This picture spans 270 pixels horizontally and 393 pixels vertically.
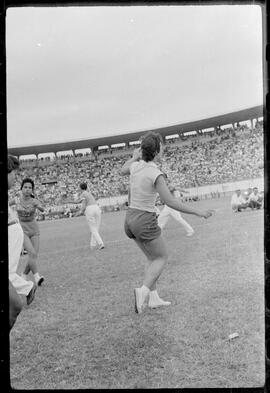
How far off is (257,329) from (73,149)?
2222mm

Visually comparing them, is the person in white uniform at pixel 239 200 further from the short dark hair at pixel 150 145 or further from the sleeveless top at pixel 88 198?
the short dark hair at pixel 150 145

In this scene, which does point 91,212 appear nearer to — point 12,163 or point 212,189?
point 212,189

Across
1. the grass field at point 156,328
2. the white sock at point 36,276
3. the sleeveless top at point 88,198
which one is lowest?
the grass field at point 156,328

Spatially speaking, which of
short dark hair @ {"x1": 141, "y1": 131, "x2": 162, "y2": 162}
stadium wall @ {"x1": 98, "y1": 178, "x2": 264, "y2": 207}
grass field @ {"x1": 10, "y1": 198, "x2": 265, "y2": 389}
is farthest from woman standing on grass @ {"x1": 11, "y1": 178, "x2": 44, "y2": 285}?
short dark hair @ {"x1": 141, "y1": 131, "x2": 162, "y2": 162}

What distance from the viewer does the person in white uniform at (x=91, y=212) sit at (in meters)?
4.50

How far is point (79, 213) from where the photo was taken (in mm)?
5371

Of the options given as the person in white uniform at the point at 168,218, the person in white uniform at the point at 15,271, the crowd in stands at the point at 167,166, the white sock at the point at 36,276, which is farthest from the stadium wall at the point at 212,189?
Result: the person in white uniform at the point at 15,271

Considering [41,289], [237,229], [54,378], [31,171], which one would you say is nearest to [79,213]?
[41,289]

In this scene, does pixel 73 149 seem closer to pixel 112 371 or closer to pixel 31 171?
pixel 31 171

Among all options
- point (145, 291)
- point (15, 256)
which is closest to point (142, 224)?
point (145, 291)

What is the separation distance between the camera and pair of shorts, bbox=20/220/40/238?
15.3 ft

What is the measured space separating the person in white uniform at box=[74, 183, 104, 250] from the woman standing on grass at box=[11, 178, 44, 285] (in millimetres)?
468

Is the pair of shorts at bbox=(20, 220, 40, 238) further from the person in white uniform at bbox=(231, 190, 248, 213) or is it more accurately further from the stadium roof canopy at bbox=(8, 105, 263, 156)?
the person in white uniform at bbox=(231, 190, 248, 213)

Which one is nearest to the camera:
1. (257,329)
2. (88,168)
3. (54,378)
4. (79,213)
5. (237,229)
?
(54,378)
